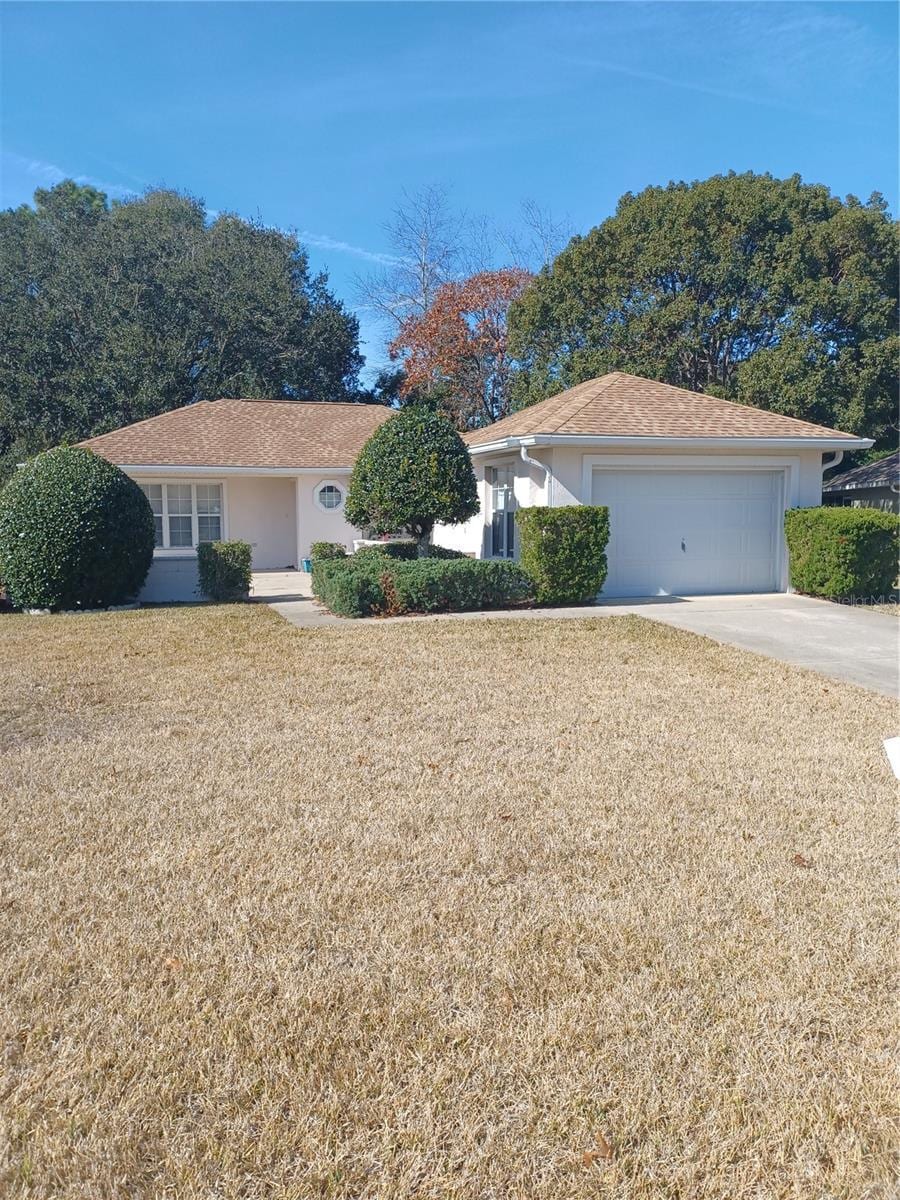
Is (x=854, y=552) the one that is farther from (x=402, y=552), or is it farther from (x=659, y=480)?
(x=402, y=552)

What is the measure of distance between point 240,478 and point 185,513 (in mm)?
1616

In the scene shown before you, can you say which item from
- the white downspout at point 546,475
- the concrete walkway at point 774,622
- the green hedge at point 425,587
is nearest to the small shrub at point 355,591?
the green hedge at point 425,587

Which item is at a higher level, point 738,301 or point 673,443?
point 738,301

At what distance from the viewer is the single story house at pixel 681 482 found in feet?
47.6

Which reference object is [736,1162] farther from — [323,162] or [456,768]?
[323,162]

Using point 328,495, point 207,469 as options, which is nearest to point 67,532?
point 207,469

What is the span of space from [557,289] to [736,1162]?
96.0 feet

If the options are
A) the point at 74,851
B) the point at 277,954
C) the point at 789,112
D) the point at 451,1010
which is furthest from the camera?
the point at 789,112

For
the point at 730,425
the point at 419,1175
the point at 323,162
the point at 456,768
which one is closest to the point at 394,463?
the point at 730,425

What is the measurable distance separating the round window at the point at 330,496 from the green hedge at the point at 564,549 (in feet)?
30.0

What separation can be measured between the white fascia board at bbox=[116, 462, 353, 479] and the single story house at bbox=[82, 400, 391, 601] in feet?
0.08

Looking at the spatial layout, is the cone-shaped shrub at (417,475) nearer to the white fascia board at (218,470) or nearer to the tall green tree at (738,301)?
the white fascia board at (218,470)

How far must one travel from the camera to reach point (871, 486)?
26.6 metres

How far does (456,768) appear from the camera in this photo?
570 cm
